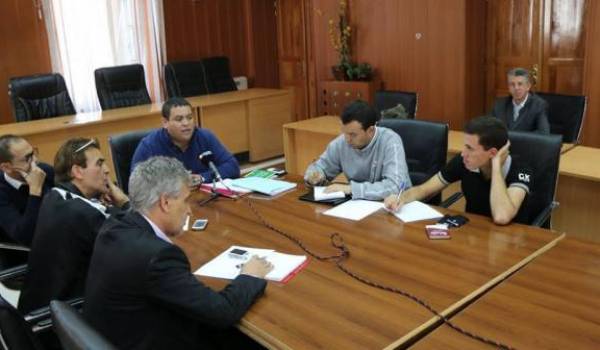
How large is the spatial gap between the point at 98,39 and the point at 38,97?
50.5 inches

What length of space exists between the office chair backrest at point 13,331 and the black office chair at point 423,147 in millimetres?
1934

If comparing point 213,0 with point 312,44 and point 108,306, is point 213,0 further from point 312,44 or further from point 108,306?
point 108,306

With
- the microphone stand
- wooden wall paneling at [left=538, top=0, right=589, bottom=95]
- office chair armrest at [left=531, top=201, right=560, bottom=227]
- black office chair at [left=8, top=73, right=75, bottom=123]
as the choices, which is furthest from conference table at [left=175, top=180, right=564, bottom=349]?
black office chair at [left=8, top=73, right=75, bottom=123]

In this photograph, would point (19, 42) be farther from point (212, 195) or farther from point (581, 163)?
point (581, 163)

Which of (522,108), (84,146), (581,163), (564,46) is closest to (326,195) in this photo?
(84,146)

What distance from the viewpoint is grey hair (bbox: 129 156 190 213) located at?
1714mm

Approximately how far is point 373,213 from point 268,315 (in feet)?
3.12

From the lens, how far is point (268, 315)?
1669 mm

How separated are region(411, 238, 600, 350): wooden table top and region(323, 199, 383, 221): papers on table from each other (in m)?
0.77

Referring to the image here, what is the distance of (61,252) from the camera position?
2029 millimetres

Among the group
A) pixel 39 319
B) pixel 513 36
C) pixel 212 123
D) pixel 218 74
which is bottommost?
pixel 39 319

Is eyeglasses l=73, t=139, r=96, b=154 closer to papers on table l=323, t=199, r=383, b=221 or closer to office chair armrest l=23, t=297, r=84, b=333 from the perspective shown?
office chair armrest l=23, t=297, r=84, b=333

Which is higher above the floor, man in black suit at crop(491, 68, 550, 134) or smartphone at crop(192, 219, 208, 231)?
man in black suit at crop(491, 68, 550, 134)

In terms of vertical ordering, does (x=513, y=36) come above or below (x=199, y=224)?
above
